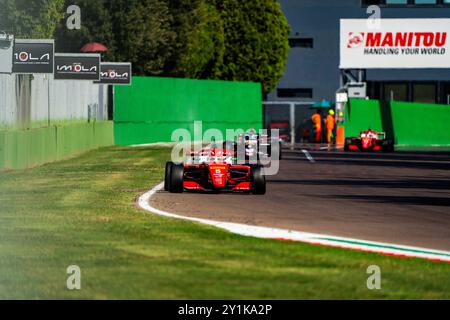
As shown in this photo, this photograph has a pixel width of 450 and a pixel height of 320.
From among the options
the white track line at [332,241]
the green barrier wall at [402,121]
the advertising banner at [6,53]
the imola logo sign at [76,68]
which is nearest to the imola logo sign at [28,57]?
the advertising banner at [6,53]

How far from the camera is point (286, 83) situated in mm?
79562

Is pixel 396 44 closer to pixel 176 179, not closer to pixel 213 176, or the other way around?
pixel 213 176

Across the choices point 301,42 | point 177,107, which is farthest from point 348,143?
point 301,42

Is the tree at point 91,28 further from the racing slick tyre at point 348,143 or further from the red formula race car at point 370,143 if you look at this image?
the red formula race car at point 370,143

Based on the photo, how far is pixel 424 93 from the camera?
3182 inches

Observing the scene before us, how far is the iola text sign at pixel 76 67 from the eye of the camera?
4156 centimetres

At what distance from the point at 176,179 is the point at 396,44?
48.1 m

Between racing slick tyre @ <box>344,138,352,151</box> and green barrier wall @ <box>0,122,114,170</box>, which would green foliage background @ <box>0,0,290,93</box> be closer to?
green barrier wall @ <box>0,122,114,170</box>

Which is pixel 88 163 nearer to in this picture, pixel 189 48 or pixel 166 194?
pixel 166 194

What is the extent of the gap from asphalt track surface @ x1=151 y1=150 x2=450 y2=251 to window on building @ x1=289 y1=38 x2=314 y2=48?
154 ft

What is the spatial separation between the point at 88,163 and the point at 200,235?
1901 centimetres

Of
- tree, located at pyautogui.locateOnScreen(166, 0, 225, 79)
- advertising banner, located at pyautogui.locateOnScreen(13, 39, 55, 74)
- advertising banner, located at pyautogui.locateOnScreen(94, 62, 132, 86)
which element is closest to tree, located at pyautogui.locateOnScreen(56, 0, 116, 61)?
tree, located at pyautogui.locateOnScreen(166, 0, 225, 79)

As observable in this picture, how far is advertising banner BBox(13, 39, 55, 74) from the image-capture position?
32.4 metres
